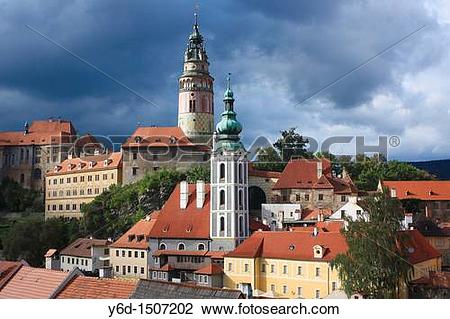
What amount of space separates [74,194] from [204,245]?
13.2 meters

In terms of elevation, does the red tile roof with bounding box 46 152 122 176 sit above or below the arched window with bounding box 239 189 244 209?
above

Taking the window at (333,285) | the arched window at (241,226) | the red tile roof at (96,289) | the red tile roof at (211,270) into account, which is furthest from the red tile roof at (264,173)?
the red tile roof at (96,289)

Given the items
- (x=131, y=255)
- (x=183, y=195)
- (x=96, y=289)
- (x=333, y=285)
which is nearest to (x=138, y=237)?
(x=131, y=255)

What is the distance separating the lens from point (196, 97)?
3306cm

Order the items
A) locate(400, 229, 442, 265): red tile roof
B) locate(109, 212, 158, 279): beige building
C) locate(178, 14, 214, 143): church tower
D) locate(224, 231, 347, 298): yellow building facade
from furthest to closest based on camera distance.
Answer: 1. locate(178, 14, 214, 143): church tower
2. locate(109, 212, 158, 279): beige building
3. locate(224, 231, 347, 298): yellow building facade
4. locate(400, 229, 442, 265): red tile roof

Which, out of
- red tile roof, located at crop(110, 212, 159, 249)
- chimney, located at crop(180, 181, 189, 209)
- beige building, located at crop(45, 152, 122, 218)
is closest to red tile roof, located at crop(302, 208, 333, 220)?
chimney, located at crop(180, 181, 189, 209)

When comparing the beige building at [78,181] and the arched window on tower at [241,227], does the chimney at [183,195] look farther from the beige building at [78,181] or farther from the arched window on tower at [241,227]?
the beige building at [78,181]

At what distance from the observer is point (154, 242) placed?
20.8 meters

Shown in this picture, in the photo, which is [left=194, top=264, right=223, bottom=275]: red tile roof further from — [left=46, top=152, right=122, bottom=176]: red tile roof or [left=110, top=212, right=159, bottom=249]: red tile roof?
[left=46, top=152, right=122, bottom=176]: red tile roof

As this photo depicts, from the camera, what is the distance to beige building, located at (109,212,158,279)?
20.8 m

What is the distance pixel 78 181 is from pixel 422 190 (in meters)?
16.6

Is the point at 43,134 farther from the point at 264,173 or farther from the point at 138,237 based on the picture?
the point at 138,237

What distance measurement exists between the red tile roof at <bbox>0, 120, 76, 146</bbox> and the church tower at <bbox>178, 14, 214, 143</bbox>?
762cm
